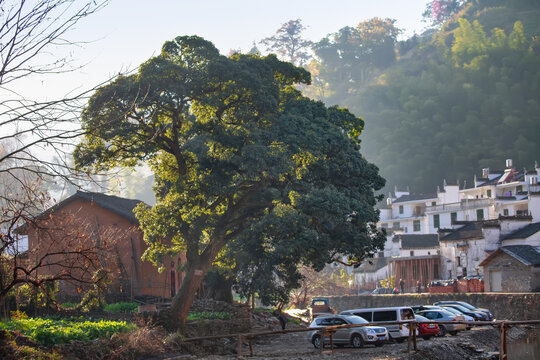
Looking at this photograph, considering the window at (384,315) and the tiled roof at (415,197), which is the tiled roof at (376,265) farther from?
the window at (384,315)

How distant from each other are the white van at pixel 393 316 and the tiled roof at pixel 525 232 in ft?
94.4

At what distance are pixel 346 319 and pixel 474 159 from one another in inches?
3005

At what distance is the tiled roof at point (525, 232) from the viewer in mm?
54284

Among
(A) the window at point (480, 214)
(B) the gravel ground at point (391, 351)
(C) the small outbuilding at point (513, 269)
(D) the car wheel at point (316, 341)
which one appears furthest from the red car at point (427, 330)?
(A) the window at point (480, 214)

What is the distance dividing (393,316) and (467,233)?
3300cm

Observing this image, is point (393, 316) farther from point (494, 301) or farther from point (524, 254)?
point (524, 254)

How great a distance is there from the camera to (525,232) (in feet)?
181

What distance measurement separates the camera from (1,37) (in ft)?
34.7

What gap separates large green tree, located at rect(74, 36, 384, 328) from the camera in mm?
28016

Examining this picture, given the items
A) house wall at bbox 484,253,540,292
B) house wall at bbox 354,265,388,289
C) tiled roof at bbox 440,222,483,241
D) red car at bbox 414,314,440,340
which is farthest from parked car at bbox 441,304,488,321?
house wall at bbox 354,265,388,289

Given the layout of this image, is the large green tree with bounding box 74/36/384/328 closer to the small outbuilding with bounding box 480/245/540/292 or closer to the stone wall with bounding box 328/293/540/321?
the stone wall with bounding box 328/293/540/321

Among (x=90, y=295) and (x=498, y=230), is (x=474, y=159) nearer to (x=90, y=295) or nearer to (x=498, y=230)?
(x=498, y=230)

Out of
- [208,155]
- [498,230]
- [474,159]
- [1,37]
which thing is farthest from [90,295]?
[474,159]

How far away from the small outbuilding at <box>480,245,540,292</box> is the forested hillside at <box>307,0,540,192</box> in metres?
47.2
